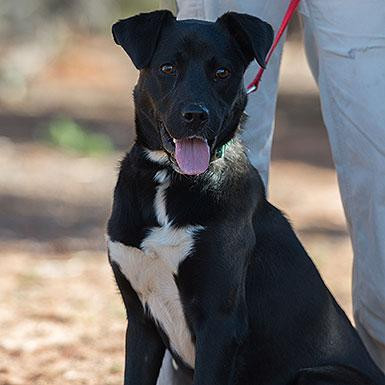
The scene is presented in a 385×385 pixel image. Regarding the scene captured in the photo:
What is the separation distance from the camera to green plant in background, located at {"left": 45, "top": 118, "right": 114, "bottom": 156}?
978 cm

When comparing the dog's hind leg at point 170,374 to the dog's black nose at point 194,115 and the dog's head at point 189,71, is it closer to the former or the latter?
the dog's head at point 189,71

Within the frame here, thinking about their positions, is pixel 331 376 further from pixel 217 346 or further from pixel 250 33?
pixel 250 33

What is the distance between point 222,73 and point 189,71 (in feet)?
0.37

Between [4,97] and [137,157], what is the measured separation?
28.8 feet

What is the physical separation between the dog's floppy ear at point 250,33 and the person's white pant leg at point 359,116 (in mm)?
434

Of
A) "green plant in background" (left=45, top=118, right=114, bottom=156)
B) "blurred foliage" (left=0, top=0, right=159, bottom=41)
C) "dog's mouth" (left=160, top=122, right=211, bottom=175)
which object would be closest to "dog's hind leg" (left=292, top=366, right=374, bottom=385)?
"dog's mouth" (left=160, top=122, right=211, bottom=175)

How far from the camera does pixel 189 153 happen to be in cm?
348

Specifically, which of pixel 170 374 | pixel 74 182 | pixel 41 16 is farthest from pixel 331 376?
pixel 41 16

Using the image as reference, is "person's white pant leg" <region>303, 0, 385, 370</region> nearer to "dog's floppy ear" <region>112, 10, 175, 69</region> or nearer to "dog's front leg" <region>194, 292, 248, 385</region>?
"dog's floppy ear" <region>112, 10, 175, 69</region>

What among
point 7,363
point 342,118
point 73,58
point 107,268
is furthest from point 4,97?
point 342,118

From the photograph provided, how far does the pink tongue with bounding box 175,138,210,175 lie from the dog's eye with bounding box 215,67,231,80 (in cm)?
24

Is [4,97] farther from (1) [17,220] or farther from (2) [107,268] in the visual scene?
(2) [107,268]

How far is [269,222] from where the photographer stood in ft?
12.4

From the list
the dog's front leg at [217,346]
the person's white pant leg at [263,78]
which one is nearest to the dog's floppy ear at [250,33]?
the person's white pant leg at [263,78]
